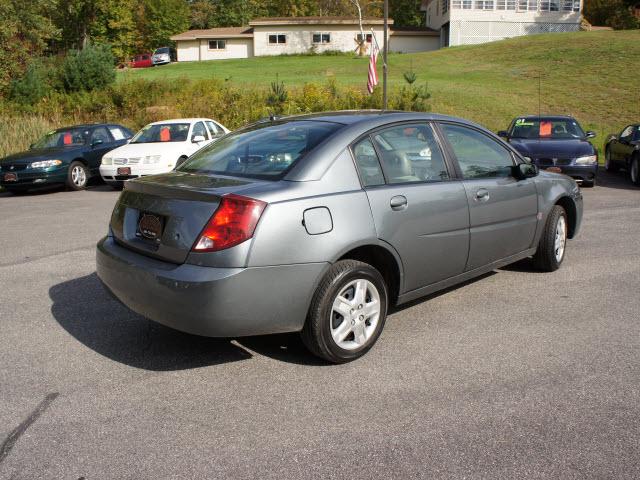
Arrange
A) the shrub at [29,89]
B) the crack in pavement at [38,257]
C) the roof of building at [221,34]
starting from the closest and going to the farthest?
the crack in pavement at [38,257] < the shrub at [29,89] < the roof of building at [221,34]

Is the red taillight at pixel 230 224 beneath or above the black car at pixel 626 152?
above

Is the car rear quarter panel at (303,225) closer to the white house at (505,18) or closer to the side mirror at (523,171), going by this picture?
the side mirror at (523,171)

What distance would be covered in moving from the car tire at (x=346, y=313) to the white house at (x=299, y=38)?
54.6 metres

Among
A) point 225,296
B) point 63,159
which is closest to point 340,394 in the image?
point 225,296

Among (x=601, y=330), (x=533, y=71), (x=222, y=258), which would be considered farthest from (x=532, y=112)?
(x=222, y=258)

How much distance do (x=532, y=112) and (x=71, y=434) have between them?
92.4ft

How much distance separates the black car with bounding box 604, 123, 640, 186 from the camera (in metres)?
13.8

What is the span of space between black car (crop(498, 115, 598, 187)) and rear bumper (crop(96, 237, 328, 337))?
9.98m

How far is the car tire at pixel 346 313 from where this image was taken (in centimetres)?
388

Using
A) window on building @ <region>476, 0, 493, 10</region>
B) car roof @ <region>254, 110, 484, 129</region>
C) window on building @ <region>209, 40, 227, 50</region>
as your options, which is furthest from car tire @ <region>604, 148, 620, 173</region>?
window on building @ <region>209, 40, 227, 50</region>

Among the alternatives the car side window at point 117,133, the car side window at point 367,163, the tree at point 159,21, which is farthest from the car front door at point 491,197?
the tree at point 159,21

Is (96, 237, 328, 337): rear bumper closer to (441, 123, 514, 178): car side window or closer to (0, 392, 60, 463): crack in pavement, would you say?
(0, 392, 60, 463): crack in pavement

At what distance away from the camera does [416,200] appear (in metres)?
4.49

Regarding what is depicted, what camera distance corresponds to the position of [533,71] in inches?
1526
